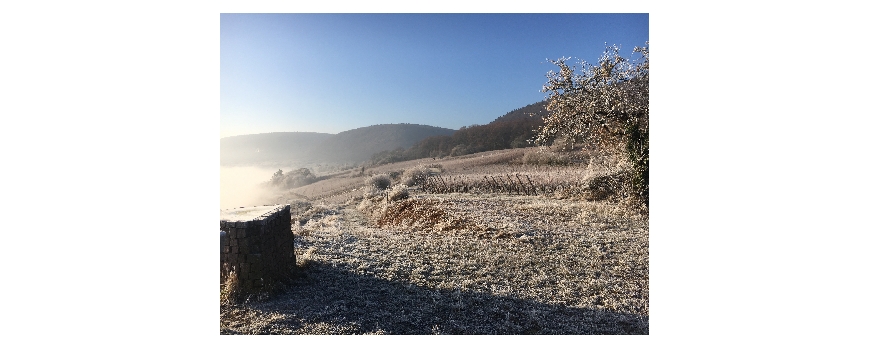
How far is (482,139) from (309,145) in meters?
4.19

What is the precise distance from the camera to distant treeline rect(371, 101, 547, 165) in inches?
260

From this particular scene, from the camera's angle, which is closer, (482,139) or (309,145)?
(309,145)

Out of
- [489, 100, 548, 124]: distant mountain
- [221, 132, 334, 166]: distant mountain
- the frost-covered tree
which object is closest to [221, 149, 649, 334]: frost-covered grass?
the frost-covered tree

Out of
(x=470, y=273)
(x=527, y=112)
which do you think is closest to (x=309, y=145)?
(x=470, y=273)

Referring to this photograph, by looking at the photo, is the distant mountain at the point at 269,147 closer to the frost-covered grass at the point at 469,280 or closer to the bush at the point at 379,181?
the frost-covered grass at the point at 469,280

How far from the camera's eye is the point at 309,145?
507 cm

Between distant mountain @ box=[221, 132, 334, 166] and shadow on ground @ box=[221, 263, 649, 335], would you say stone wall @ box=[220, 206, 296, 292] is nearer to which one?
shadow on ground @ box=[221, 263, 649, 335]

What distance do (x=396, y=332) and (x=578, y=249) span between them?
2483mm

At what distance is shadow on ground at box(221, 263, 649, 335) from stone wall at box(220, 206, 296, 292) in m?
0.17

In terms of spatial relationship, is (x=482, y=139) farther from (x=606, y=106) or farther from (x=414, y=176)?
(x=414, y=176)

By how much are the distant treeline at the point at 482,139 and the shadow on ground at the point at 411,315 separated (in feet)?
10.0

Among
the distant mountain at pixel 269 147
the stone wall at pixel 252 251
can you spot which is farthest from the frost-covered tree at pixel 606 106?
the stone wall at pixel 252 251
